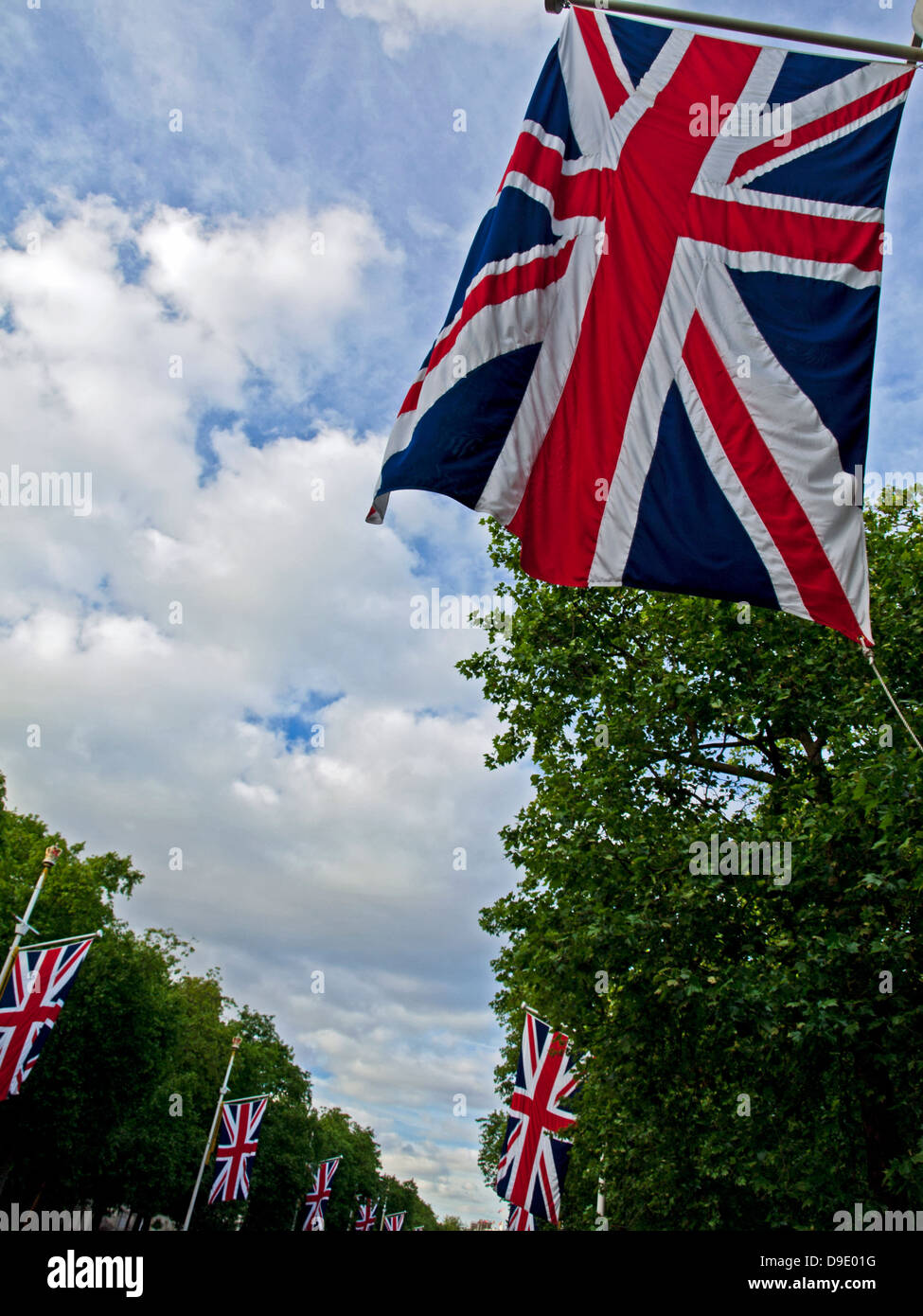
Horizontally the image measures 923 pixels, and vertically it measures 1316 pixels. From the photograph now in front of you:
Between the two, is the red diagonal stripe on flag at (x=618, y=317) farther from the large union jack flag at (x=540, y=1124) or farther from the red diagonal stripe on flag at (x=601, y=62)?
the large union jack flag at (x=540, y=1124)

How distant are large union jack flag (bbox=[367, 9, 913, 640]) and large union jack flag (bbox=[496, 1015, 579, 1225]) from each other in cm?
1257

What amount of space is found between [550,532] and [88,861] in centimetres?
4532

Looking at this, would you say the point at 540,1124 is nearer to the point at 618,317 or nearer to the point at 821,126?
the point at 618,317

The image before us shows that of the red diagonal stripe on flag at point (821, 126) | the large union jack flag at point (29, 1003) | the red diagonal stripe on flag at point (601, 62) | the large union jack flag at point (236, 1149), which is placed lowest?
the large union jack flag at point (236, 1149)

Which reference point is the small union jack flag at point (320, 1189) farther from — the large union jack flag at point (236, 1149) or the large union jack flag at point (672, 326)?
the large union jack flag at point (672, 326)

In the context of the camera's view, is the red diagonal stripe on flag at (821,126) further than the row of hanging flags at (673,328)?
Yes

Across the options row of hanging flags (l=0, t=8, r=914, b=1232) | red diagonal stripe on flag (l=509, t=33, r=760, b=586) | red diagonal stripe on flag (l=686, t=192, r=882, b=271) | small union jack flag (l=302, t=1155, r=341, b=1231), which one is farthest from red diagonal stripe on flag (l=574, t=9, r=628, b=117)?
small union jack flag (l=302, t=1155, r=341, b=1231)

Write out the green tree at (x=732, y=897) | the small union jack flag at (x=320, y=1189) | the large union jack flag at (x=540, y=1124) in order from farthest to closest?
the small union jack flag at (x=320, y=1189) → the large union jack flag at (x=540, y=1124) → the green tree at (x=732, y=897)

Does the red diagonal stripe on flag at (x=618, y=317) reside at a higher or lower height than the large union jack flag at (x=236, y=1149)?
higher

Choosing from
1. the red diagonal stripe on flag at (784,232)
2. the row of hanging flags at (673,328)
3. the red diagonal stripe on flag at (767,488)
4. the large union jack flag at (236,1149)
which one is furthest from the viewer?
the large union jack flag at (236,1149)

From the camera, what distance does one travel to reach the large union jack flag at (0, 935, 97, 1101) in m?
16.3

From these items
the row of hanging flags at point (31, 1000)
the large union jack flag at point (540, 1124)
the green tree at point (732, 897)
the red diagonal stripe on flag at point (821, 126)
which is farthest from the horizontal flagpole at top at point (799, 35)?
the row of hanging flags at point (31, 1000)

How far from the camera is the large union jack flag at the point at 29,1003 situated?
642 inches

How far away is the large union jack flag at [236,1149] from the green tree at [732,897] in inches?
812
